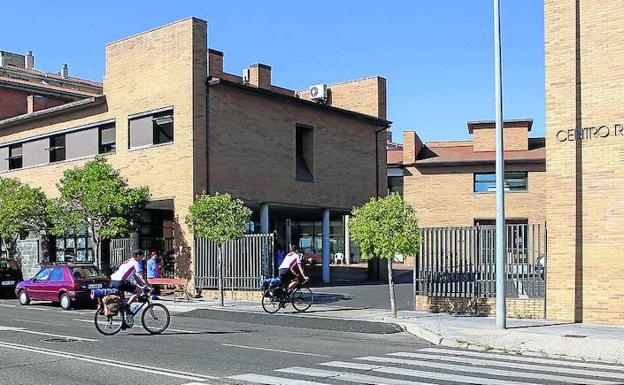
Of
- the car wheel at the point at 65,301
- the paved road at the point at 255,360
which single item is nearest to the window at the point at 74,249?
the car wheel at the point at 65,301

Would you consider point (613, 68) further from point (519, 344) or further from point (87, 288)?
point (87, 288)

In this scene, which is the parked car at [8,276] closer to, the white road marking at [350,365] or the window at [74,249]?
the window at [74,249]

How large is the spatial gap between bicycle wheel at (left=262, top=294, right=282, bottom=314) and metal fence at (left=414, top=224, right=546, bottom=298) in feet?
12.7

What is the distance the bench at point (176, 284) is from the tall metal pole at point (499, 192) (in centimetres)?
1139

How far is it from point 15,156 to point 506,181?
29.1 metres

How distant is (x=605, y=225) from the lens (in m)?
16.3

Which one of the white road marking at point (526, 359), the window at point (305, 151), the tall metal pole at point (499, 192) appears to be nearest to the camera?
the white road marking at point (526, 359)

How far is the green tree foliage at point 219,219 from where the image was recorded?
21.9 metres

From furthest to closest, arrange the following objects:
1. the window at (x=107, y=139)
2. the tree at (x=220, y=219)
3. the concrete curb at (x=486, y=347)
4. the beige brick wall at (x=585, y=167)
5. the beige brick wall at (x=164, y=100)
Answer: the window at (x=107, y=139) < the beige brick wall at (x=164, y=100) < the tree at (x=220, y=219) < the beige brick wall at (x=585, y=167) < the concrete curb at (x=486, y=347)

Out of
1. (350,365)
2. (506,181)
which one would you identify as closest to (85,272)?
(350,365)

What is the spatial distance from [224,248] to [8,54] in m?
40.6

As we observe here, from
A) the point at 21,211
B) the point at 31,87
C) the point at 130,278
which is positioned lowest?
the point at 130,278

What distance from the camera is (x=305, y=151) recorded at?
32.1 metres

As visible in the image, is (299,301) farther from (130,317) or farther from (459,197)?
(459,197)
